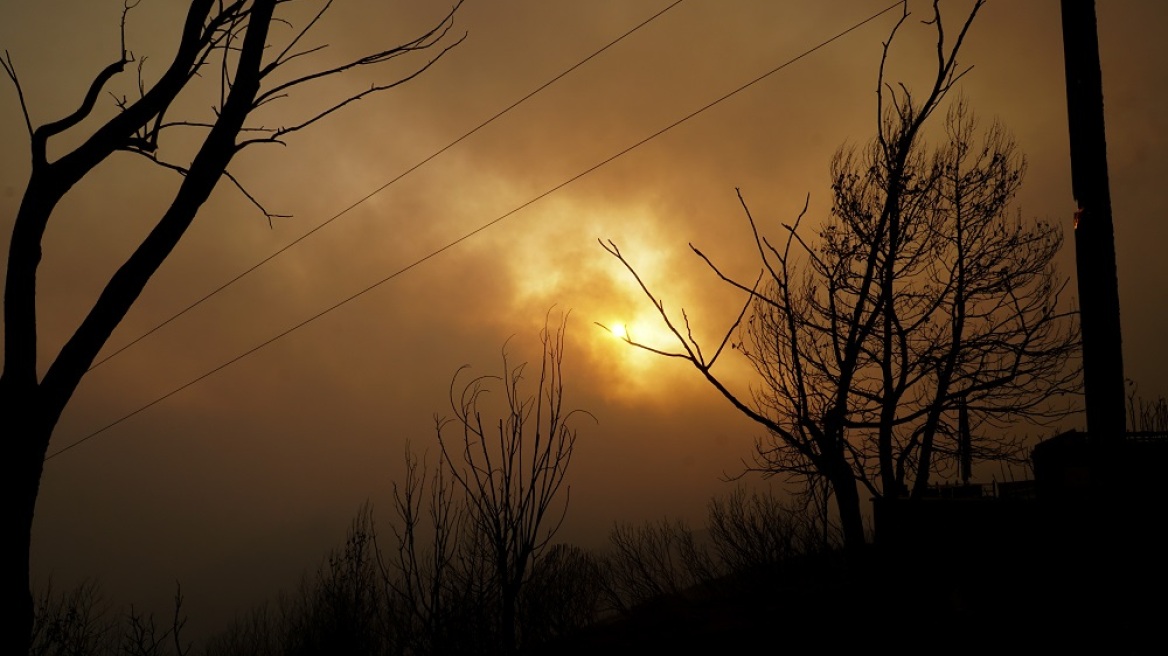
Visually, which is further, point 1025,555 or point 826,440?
point 826,440

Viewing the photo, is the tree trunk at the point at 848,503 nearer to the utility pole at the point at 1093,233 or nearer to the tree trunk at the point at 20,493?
the utility pole at the point at 1093,233

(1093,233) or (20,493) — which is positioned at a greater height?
(1093,233)

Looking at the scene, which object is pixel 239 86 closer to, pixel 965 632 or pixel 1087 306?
pixel 1087 306

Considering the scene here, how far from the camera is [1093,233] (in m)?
4.11

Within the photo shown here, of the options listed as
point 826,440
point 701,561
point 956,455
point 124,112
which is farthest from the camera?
point 701,561

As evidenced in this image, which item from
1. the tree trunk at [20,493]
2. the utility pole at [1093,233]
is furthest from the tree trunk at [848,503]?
the tree trunk at [20,493]

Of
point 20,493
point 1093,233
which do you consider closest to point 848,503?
point 1093,233

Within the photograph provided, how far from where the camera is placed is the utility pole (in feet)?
12.9

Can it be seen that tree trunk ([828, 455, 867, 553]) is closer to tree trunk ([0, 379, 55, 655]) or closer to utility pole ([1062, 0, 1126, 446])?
utility pole ([1062, 0, 1126, 446])

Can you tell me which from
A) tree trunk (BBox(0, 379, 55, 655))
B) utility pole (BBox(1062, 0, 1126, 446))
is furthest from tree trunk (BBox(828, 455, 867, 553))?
tree trunk (BBox(0, 379, 55, 655))

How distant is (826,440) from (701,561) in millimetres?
19481

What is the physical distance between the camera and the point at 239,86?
3641mm

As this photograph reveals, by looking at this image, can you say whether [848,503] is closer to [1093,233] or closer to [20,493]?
[1093,233]

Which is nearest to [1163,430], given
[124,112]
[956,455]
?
[956,455]
